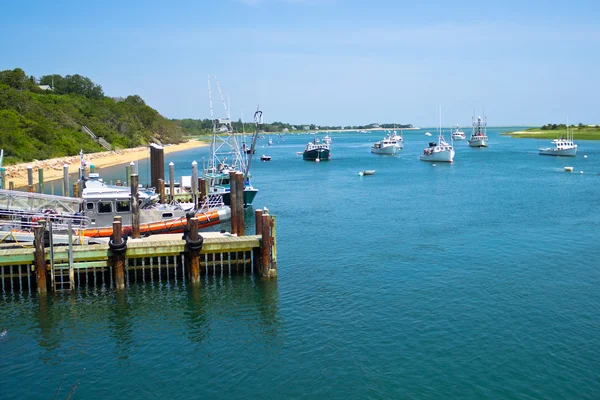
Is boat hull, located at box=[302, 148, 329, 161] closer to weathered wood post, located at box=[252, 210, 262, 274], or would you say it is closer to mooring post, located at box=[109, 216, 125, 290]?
weathered wood post, located at box=[252, 210, 262, 274]

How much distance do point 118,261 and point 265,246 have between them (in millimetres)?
6669

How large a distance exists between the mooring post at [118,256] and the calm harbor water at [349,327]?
0.75 meters

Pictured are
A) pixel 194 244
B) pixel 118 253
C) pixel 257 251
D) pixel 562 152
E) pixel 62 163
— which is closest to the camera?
pixel 118 253

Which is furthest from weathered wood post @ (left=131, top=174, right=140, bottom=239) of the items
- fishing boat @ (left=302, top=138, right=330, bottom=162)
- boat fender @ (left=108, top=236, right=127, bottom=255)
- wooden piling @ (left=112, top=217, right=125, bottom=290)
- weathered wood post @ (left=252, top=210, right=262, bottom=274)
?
fishing boat @ (left=302, top=138, right=330, bottom=162)

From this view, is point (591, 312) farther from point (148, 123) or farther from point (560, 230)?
point (148, 123)

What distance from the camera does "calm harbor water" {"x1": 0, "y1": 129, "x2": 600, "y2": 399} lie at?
19.2 metres

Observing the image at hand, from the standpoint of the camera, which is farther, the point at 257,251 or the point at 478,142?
the point at 478,142

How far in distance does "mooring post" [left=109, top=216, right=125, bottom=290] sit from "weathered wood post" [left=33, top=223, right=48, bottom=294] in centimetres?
283

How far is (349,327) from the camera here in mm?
23562

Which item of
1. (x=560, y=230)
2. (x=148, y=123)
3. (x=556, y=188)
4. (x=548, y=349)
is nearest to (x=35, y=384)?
(x=548, y=349)

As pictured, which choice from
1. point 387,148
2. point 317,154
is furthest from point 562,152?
point 317,154

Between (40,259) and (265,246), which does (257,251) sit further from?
(40,259)

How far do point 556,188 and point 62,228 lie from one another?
5469 cm

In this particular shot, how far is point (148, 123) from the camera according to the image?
601ft
